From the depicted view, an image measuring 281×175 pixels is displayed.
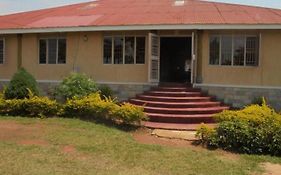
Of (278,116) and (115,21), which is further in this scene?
(115,21)

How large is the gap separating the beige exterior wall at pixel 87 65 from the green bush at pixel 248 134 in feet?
20.3

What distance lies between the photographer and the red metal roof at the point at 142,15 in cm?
1572

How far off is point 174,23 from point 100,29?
292cm

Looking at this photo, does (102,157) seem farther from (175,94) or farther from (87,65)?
(87,65)

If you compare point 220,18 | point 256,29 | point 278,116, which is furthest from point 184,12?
point 278,116

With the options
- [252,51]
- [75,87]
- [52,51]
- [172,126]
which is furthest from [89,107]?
[252,51]

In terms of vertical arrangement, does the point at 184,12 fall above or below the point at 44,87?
above

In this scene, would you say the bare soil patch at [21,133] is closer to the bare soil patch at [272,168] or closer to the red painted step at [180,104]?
the red painted step at [180,104]

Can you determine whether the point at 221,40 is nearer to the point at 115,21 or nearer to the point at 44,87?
the point at 115,21

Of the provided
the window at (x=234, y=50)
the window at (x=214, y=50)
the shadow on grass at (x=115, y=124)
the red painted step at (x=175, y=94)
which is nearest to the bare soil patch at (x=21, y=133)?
the shadow on grass at (x=115, y=124)

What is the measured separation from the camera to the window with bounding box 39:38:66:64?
1752 centimetres

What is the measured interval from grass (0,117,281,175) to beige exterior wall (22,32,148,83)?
17.2 feet

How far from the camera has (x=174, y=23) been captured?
50.0 ft

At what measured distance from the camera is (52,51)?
17672 millimetres
